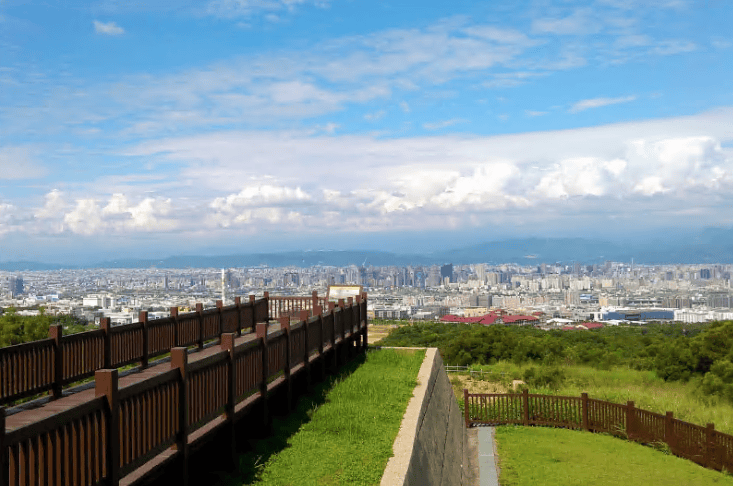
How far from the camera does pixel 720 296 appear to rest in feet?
452

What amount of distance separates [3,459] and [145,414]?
65.3 inches

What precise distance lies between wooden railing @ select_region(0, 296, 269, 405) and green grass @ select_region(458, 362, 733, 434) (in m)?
16.4

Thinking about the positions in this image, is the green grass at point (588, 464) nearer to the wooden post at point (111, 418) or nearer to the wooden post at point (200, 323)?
the wooden post at point (200, 323)

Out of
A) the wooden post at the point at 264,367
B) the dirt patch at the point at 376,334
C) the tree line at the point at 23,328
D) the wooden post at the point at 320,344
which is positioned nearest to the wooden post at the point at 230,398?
the wooden post at the point at 264,367

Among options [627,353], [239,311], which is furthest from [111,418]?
[627,353]

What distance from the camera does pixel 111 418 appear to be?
4.80 metres

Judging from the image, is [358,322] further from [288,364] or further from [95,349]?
[95,349]

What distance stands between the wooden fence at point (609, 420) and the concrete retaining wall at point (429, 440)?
13.8 feet

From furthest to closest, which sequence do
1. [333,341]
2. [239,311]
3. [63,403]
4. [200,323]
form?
1. [239,311]
2. [333,341]
3. [200,323]
4. [63,403]

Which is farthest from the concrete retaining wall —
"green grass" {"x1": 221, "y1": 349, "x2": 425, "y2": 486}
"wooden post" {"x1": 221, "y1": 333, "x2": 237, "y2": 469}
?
"wooden post" {"x1": 221, "y1": 333, "x2": 237, "y2": 469}

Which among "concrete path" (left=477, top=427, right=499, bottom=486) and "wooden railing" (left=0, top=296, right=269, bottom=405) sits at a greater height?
"wooden railing" (left=0, top=296, right=269, bottom=405)

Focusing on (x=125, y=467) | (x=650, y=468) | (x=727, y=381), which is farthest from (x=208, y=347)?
(x=727, y=381)

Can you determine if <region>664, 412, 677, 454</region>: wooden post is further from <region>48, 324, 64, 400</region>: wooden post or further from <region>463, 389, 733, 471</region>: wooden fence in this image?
<region>48, 324, 64, 400</region>: wooden post

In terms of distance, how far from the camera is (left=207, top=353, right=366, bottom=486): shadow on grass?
6.68 meters
